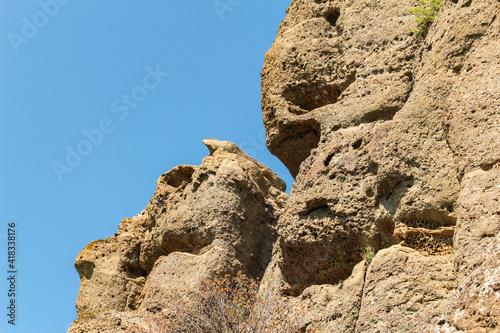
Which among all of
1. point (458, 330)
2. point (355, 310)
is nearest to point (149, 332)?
point (355, 310)

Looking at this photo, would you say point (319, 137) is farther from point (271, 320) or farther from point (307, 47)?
point (271, 320)

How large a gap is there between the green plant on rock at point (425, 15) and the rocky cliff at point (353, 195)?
110mm

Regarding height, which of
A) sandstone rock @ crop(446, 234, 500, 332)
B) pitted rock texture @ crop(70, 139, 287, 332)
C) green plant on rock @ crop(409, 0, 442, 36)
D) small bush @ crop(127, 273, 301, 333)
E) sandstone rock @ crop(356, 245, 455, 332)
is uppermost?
green plant on rock @ crop(409, 0, 442, 36)

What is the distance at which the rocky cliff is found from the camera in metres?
7.85

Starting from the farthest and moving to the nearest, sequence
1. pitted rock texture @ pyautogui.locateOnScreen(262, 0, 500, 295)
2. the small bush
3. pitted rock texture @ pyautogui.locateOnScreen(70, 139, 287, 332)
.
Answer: pitted rock texture @ pyautogui.locateOnScreen(70, 139, 287, 332), the small bush, pitted rock texture @ pyautogui.locateOnScreen(262, 0, 500, 295)

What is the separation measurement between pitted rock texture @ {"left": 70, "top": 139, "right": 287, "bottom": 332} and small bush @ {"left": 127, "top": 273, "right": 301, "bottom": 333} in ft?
0.85

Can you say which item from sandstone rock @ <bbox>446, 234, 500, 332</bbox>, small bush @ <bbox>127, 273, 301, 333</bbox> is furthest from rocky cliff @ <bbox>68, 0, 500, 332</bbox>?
small bush @ <bbox>127, 273, 301, 333</bbox>

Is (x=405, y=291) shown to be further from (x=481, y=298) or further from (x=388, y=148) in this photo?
(x=388, y=148)

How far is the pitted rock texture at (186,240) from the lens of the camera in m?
11.7

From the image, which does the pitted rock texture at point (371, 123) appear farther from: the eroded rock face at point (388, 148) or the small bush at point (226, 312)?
the small bush at point (226, 312)

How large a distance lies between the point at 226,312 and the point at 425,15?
581cm

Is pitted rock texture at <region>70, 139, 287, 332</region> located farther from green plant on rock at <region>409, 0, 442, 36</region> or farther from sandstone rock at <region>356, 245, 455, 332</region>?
green plant on rock at <region>409, 0, 442, 36</region>

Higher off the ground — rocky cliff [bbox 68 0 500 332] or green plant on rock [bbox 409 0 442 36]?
green plant on rock [bbox 409 0 442 36]

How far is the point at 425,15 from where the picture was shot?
10758 mm
